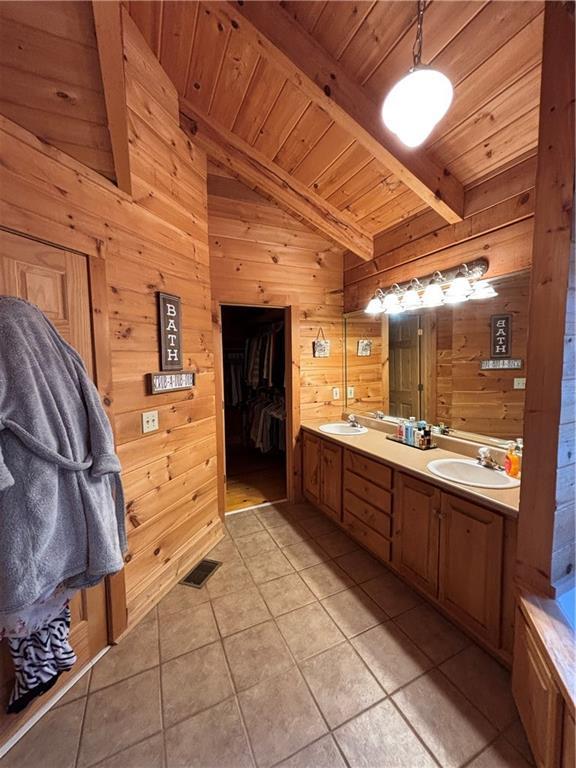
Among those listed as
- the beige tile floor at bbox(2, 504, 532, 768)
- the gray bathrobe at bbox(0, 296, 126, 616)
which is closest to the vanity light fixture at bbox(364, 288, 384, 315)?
the beige tile floor at bbox(2, 504, 532, 768)

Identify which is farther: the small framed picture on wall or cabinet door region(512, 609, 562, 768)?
the small framed picture on wall

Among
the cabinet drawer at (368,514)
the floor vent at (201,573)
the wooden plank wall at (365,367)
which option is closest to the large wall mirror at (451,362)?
the wooden plank wall at (365,367)

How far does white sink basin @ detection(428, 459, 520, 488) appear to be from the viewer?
1715 mm

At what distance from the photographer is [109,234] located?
153 cm

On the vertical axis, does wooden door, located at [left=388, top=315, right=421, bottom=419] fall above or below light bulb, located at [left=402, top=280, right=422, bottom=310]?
below

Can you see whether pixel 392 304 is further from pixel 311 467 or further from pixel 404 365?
pixel 311 467

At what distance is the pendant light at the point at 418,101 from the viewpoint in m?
1.01

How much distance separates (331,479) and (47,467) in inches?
82.9

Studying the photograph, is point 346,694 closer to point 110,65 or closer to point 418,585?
point 418,585

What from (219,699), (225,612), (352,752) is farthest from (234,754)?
(225,612)

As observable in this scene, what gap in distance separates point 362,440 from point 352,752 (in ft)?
5.55

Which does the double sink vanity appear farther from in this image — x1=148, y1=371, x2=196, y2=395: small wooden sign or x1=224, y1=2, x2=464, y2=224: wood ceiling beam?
x1=224, y1=2, x2=464, y2=224: wood ceiling beam

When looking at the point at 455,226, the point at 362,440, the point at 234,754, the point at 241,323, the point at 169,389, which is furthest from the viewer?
the point at 241,323

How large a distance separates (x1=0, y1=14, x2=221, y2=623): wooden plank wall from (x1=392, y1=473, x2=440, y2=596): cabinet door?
4.64ft
